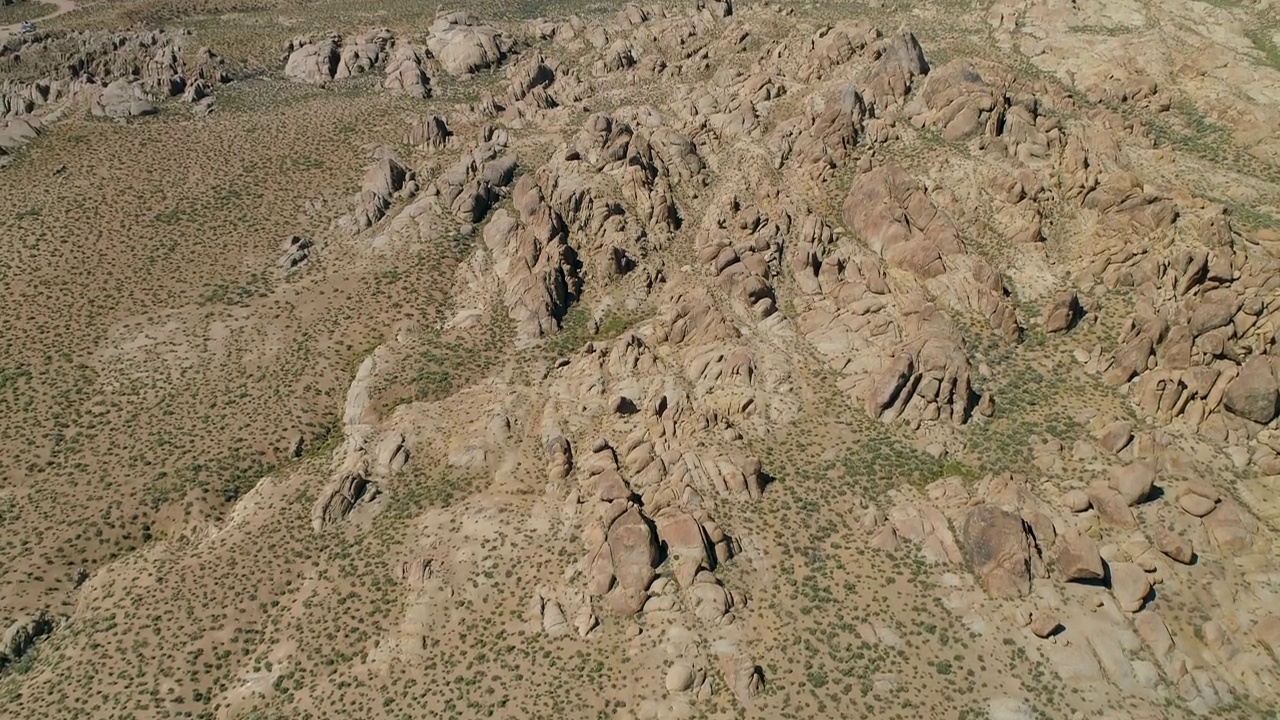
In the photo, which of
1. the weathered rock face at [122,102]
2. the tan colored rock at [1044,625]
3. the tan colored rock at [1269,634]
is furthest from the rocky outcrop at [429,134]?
the tan colored rock at [1269,634]

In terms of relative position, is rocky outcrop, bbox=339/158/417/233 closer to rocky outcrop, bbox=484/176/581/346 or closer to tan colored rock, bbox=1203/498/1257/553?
rocky outcrop, bbox=484/176/581/346

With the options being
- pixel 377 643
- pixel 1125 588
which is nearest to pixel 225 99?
pixel 377 643

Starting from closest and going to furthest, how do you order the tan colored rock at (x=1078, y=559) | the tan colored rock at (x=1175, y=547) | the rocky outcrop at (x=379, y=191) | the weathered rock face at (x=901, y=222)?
the tan colored rock at (x=1078, y=559) → the tan colored rock at (x=1175, y=547) → the weathered rock face at (x=901, y=222) → the rocky outcrop at (x=379, y=191)

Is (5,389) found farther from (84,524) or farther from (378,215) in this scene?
(378,215)

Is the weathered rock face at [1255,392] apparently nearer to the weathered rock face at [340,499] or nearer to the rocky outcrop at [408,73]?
the weathered rock face at [340,499]

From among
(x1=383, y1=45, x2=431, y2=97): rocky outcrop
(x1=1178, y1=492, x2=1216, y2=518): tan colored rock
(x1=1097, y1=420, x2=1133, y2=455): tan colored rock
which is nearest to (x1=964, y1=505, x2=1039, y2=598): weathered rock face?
(x1=1097, y1=420, x2=1133, y2=455): tan colored rock

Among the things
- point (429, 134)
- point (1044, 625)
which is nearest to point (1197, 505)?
point (1044, 625)
